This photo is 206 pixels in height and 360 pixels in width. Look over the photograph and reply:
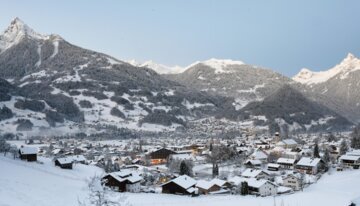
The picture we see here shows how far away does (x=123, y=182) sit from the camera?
224ft

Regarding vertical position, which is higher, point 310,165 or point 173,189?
point 310,165

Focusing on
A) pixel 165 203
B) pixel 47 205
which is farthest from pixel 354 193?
pixel 47 205

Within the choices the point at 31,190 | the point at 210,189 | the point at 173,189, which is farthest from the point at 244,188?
the point at 31,190

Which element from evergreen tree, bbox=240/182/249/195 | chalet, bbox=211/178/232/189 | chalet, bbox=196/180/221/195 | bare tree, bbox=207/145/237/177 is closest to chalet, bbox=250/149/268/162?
bare tree, bbox=207/145/237/177

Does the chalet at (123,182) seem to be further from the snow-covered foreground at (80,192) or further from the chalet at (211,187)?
the chalet at (211,187)

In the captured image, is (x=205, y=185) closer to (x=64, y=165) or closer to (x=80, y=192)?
(x=64, y=165)

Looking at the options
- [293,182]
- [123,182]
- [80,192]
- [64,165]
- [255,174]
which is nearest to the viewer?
[80,192]

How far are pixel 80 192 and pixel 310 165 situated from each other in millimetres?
65071

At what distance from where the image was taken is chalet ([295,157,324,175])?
9181 centimetres

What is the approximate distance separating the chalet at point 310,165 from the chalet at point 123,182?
44885mm

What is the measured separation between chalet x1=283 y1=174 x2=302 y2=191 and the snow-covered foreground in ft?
7.15

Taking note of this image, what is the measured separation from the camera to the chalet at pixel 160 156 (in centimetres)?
12090

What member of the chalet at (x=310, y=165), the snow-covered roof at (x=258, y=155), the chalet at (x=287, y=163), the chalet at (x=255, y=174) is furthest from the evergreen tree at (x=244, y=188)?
the snow-covered roof at (x=258, y=155)

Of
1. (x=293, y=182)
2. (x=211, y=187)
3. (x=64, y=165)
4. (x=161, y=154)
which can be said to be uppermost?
(x=64, y=165)
